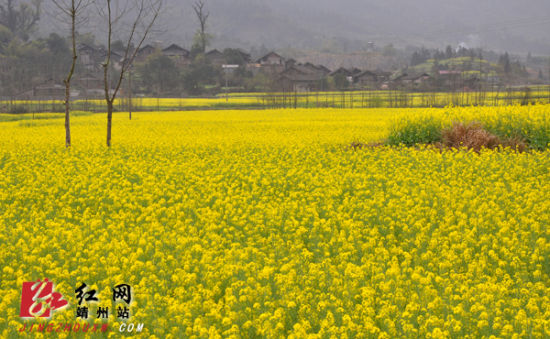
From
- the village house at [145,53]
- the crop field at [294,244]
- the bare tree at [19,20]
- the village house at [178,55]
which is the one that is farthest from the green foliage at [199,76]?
the crop field at [294,244]

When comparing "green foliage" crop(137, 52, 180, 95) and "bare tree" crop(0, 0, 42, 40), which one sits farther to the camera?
"bare tree" crop(0, 0, 42, 40)

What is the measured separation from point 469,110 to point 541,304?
17.3m

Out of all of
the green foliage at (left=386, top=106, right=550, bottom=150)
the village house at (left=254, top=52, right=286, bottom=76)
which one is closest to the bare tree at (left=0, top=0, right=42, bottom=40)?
the village house at (left=254, top=52, right=286, bottom=76)

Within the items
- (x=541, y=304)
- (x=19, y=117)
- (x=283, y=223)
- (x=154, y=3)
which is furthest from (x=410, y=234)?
(x=19, y=117)

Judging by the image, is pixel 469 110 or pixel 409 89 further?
pixel 409 89

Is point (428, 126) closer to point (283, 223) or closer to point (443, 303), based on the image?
point (283, 223)

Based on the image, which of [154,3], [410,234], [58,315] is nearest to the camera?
[58,315]

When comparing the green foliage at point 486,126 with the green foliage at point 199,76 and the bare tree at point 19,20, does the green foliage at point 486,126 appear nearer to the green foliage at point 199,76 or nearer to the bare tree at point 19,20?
the green foliage at point 199,76

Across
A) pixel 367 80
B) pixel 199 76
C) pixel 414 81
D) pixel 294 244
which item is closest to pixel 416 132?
pixel 294 244

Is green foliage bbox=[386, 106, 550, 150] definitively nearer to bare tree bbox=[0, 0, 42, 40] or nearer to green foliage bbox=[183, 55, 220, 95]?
green foliage bbox=[183, 55, 220, 95]

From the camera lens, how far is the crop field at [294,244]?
5770 mm

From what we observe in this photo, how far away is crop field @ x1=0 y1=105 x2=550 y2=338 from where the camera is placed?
5.77 meters

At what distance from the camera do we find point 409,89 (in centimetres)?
9431

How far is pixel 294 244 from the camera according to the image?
27.9 ft
